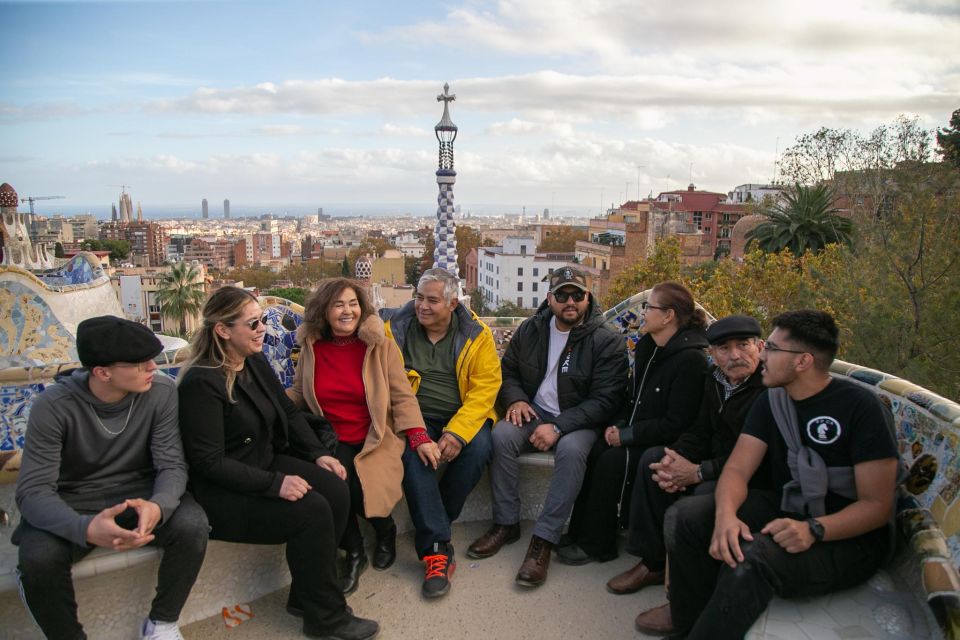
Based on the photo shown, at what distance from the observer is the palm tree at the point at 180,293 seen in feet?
108

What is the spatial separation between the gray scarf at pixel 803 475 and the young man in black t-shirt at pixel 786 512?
0.01 m

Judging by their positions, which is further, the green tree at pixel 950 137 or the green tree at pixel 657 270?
the green tree at pixel 950 137

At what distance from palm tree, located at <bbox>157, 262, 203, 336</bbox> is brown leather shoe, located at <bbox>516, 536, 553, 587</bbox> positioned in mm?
32909

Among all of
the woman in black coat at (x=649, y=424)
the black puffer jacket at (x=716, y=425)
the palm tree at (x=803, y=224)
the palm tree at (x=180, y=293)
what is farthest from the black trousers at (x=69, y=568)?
the palm tree at (x=180, y=293)

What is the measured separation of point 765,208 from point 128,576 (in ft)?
75.0

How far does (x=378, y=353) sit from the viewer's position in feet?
11.0

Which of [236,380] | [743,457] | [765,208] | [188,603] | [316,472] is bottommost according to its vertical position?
[188,603]

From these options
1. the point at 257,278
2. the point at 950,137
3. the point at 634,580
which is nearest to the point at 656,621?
the point at 634,580

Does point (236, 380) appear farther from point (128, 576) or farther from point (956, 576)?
point (956, 576)

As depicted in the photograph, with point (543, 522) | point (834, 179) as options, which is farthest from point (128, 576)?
point (834, 179)

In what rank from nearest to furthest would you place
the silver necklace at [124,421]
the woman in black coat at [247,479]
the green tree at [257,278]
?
1. the silver necklace at [124,421]
2. the woman in black coat at [247,479]
3. the green tree at [257,278]

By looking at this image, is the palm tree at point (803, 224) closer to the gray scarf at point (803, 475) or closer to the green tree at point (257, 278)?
the gray scarf at point (803, 475)

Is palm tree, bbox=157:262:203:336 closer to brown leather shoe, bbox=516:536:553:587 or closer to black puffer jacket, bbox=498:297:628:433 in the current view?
black puffer jacket, bbox=498:297:628:433

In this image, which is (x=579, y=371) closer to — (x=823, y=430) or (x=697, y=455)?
(x=697, y=455)
